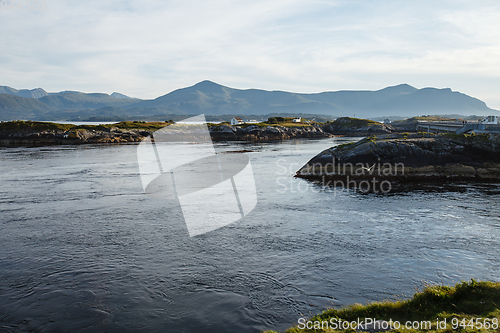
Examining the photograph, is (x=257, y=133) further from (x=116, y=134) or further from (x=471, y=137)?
(x=471, y=137)

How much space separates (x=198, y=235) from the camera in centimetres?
1769

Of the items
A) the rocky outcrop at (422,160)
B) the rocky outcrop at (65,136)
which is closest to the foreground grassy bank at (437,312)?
the rocky outcrop at (422,160)

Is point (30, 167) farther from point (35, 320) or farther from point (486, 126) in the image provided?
point (486, 126)

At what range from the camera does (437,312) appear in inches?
324

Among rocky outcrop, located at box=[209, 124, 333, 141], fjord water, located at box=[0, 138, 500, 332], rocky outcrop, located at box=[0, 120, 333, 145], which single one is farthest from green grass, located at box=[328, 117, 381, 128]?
fjord water, located at box=[0, 138, 500, 332]

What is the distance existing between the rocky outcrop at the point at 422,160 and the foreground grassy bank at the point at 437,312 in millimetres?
24554

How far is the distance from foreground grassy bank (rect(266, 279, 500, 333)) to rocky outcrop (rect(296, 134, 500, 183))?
967 inches

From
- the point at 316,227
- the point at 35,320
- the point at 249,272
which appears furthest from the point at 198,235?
the point at 35,320

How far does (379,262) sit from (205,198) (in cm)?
1637

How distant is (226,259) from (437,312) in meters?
8.56

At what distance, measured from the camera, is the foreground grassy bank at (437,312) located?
743cm

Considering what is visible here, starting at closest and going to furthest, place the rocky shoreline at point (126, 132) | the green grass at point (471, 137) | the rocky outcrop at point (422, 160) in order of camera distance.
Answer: the rocky outcrop at point (422, 160)
the green grass at point (471, 137)
the rocky shoreline at point (126, 132)

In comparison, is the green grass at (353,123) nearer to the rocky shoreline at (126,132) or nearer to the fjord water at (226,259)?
the rocky shoreline at (126,132)

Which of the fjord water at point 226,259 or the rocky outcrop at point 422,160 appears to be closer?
the fjord water at point 226,259
